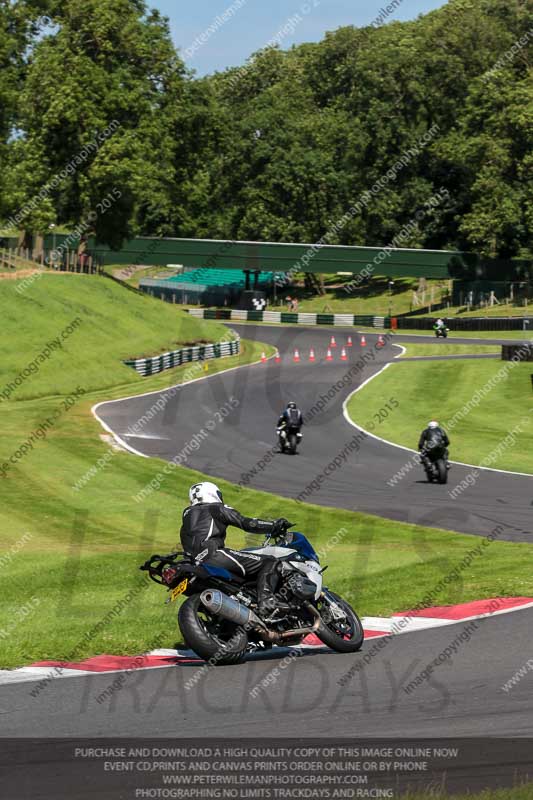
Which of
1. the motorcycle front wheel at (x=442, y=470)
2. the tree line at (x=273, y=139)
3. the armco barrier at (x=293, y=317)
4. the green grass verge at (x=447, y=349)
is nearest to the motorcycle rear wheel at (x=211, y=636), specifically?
the motorcycle front wheel at (x=442, y=470)

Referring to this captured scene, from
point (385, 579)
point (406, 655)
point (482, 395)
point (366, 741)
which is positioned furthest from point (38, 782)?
point (482, 395)

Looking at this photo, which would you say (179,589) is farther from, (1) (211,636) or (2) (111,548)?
(2) (111,548)

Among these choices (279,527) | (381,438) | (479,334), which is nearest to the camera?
(279,527)

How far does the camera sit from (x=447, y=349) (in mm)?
62594

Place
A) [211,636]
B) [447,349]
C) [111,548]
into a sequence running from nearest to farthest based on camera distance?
[211,636], [111,548], [447,349]

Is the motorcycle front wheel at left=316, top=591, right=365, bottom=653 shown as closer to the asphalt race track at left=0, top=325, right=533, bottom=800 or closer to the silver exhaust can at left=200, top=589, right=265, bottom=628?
the asphalt race track at left=0, top=325, right=533, bottom=800

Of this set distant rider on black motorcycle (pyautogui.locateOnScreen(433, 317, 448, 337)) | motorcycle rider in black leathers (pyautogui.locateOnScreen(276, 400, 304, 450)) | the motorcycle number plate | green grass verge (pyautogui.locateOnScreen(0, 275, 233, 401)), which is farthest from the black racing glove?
distant rider on black motorcycle (pyautogui.locateOnScreen(433, 317, 448, 337))

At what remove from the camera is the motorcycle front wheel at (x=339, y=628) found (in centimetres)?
1066

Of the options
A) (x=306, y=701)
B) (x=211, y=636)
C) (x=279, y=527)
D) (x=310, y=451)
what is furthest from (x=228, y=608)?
(x=310, y=451)

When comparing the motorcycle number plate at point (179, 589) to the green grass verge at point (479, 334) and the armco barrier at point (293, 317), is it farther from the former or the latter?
the armco barrier at point (293, 317)

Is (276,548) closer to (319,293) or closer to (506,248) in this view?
(506,248)

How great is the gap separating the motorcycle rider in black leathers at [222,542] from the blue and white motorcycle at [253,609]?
8 cm

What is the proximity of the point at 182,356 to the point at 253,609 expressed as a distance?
46.0m

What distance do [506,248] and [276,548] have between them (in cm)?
8535
